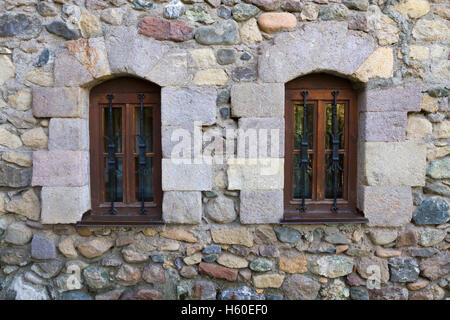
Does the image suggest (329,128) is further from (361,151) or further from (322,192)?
(322,192)

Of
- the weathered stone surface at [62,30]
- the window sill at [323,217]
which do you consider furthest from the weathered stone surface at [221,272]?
the weathered stone surface at [62,30]

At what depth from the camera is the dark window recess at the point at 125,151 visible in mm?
2455

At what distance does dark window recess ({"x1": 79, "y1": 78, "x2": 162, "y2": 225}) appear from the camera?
2.46 metres

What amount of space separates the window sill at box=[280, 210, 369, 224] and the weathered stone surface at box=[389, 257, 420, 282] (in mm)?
478

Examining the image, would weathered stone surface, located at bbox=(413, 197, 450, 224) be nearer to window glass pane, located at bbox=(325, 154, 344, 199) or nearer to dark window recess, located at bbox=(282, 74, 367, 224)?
dark window recess, located at bbox=(282, 74, 367, 224)

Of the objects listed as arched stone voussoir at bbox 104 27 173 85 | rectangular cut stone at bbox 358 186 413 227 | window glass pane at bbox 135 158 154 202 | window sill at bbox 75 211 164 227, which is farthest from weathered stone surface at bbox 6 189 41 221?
rectangular cut stone at bbox 358 186 413 227

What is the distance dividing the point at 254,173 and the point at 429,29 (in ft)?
6.02

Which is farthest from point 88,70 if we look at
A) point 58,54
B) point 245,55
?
point 245,55

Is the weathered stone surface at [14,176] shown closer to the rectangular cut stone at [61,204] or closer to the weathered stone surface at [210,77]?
the rectangular cut stone at [61,204]

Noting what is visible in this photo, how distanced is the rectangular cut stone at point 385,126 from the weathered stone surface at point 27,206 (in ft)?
9.17

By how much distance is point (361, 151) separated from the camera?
2410 millimetres

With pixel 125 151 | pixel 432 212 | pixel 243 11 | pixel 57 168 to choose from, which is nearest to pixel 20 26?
pixel 57 168

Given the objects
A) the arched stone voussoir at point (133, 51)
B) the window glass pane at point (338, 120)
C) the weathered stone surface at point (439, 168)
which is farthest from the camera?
the window glass pane at point (338, 120)

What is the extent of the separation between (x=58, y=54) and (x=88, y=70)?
0.28 m
